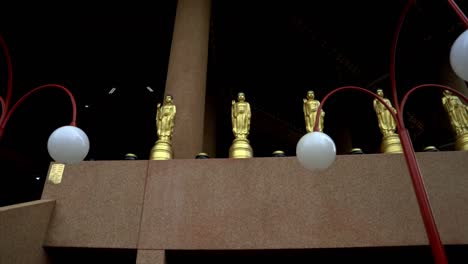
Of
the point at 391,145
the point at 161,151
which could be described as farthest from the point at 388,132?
the point at 161,151

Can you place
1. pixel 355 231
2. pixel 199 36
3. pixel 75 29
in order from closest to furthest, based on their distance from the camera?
pixel 355 231, pixel 199 36, pixel 75 29

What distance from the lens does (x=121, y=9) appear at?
11.1 meters

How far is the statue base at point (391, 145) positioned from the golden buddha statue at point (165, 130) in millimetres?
3185

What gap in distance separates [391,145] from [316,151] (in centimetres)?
271

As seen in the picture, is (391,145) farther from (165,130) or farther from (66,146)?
(66,146)

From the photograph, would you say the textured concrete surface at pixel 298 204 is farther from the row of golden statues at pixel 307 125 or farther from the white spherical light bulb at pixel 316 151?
the white spherical light bulb at pixel 316 151

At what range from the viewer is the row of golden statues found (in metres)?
4.87

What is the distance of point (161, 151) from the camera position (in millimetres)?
4898

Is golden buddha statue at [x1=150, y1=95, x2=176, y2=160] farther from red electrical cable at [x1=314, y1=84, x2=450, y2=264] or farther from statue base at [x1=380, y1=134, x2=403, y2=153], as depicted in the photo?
statue base at [x1=380, y1=134, x2=403, y2=153]

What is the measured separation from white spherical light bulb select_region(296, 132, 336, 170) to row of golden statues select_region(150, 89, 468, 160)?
6.59ft

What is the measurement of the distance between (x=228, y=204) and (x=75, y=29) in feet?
34.3

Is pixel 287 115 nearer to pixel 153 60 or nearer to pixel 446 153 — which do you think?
pixel 153 60

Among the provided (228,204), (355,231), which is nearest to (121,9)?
(228,204)

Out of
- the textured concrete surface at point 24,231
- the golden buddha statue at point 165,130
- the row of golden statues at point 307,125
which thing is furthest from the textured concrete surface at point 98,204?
the row of golden statues at point 307,125
